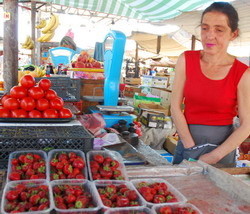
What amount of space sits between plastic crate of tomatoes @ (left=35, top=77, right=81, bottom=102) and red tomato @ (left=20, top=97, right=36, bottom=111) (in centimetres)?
119

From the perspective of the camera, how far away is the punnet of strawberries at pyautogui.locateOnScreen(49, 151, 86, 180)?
1.30 m

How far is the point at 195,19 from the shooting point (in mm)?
6098

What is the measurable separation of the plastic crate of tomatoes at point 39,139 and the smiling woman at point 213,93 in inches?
28.3

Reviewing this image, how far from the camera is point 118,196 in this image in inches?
45.1

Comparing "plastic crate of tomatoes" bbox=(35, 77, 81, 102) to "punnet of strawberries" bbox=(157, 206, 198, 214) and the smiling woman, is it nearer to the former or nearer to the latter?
the smiling woman

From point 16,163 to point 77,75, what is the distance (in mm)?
2766

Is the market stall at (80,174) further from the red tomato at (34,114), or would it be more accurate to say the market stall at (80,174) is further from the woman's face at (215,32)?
the woman's face at (215,32)

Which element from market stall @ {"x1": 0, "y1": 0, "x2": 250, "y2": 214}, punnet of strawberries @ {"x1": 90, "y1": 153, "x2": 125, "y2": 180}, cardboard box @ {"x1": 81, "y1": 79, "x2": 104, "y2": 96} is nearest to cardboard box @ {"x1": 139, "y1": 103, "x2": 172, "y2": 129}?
cardboard box @ {"x1": 81, "y1": 79, "x2": 104, "y2": 96}

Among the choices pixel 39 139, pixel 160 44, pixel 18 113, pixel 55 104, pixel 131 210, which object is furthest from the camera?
pixel 160 44

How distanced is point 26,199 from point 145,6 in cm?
680

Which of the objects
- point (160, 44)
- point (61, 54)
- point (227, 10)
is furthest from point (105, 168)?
point (160, 44)

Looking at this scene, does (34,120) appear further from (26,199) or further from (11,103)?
(26,199)

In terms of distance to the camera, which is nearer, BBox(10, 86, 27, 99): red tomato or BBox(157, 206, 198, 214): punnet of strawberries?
BBox(157, 206, 198, 214): punnet of strawberries

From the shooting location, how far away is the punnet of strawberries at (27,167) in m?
1.25
